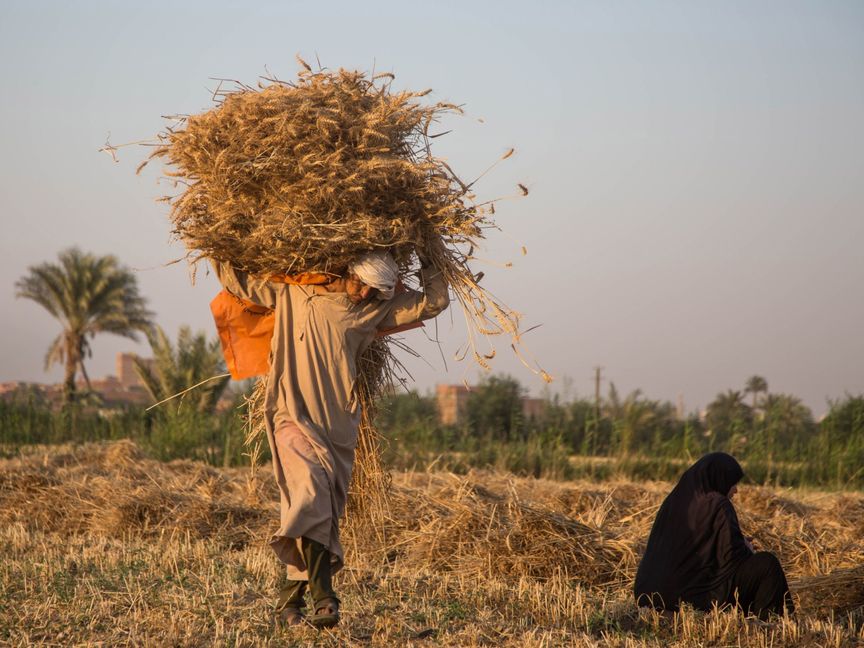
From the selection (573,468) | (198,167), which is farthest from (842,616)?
(573,468)

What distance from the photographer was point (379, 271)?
5.11m

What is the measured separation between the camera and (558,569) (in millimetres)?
6172

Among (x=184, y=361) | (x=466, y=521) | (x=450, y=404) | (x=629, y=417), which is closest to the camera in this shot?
(x=466, y=521)

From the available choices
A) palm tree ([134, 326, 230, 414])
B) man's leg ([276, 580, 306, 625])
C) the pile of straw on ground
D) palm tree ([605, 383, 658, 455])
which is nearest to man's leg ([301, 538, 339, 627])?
man's leg ([276, 580, 306, 625])

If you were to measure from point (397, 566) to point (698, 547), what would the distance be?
75.9 inches

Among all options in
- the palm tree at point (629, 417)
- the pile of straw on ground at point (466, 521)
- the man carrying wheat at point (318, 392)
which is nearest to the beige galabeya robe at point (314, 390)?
the man carrying wheat at point (318, 392)

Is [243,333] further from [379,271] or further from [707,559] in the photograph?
[707,559]

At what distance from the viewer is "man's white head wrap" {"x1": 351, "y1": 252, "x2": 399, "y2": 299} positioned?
201 inches

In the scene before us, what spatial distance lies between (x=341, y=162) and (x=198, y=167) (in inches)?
30.2

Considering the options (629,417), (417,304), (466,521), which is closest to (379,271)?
(417,304)

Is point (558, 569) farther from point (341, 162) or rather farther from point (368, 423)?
point (341, 162)

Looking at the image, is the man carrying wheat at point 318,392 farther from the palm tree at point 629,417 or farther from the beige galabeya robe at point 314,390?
the palm tree at point 629,417

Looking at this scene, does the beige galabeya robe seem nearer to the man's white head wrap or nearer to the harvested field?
the man's white head wrap

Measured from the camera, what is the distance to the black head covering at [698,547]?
5.45 metres
